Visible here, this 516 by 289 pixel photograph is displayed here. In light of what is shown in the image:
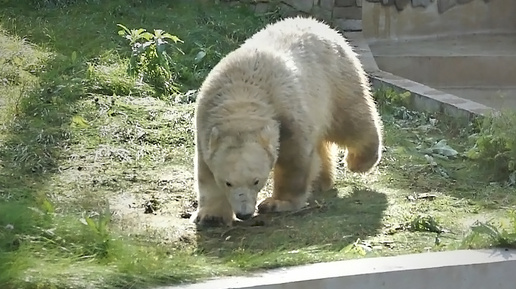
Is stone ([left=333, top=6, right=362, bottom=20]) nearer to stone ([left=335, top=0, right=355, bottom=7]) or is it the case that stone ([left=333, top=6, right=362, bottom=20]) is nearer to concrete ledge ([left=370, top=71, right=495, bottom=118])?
stone ([left=335, top=0, right=355, bottom=7])

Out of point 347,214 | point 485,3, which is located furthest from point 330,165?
point 485,3

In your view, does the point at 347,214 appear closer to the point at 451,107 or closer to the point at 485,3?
the point at 451,107

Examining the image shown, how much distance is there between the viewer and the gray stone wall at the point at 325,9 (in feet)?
33.1

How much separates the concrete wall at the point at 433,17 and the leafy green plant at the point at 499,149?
4.82 metres

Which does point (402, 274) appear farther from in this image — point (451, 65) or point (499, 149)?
point (451, 65)

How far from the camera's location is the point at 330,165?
5.82 meters

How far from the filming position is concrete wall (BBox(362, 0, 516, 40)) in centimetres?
1089

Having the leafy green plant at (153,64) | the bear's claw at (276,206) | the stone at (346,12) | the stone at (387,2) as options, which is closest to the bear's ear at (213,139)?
the bear's claw at (276,206)

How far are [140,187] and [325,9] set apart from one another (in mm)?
5268

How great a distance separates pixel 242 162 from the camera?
15.1 feet

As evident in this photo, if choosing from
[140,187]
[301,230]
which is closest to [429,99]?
[140,187]

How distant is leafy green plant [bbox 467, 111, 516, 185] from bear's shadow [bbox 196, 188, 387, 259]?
965mm

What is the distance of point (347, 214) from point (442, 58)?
5292 millimetres

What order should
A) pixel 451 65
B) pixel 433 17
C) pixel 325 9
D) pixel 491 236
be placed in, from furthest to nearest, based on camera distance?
pixel 433 17
pixel 325 9
pixel 451 65
pixel 491 236
